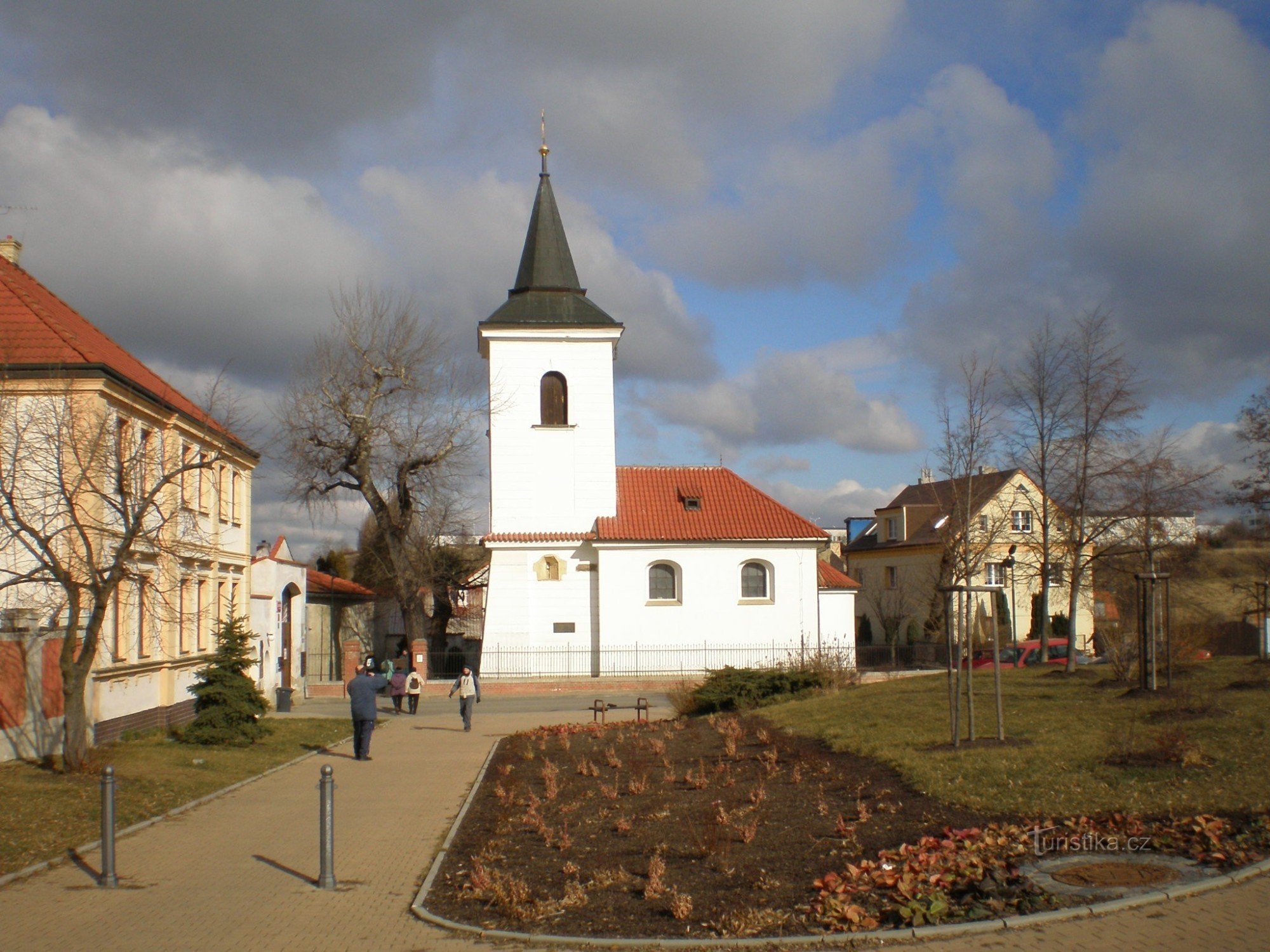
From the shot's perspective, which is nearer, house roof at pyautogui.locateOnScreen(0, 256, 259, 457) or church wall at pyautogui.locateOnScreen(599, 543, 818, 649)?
house roof at pyautogui.locateOnScreen(0, 256, 259, 457)

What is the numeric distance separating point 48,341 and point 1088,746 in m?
16.7

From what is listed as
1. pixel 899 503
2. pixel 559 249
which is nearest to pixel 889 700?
pixel 559 249

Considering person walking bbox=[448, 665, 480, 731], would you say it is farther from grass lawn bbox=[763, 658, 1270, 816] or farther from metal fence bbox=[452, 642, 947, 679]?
grass lawn bbox=[763, 658, 1270, 816]

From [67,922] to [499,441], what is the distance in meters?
29.7

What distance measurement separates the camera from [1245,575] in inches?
1666

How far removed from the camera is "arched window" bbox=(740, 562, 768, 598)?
37.6 metres

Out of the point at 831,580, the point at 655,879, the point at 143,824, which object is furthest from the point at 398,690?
the point at 655,879

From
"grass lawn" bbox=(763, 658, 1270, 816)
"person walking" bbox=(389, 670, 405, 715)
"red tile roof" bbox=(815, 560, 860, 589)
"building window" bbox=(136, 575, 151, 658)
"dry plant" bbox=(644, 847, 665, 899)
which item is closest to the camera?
"dry plant" bbox=(644, 847, 665, 899)

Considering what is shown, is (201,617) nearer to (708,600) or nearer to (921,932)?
(708,600)

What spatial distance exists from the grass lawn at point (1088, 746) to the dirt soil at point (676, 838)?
1.84 ft

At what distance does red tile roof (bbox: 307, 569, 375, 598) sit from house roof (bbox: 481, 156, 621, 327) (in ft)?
40.3

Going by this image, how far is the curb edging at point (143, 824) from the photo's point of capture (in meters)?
9.45

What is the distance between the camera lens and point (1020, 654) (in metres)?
35.6
